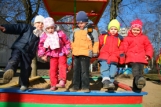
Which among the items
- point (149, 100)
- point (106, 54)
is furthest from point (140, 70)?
point (149, 100)

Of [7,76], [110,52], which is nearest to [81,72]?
[110,52]

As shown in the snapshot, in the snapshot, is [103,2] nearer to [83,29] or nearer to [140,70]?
[83,29]

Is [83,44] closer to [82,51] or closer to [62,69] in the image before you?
[82,51]

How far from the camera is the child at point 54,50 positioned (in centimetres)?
393

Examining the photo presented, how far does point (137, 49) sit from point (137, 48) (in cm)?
2

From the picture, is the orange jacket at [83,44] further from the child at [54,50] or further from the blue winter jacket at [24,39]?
the blue winter jacket at [24,39]

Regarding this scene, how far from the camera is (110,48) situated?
3896 mm

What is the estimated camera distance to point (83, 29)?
12.6 feet

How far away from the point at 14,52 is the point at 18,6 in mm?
8836

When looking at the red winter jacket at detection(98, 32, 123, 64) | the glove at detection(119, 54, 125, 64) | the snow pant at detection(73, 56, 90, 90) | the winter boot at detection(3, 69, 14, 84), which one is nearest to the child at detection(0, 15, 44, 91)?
the winter boot at detection(3, 69, 14, 84)

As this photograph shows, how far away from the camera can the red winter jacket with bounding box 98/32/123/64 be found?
386 cm

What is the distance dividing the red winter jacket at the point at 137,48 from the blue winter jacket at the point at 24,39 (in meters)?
1.75

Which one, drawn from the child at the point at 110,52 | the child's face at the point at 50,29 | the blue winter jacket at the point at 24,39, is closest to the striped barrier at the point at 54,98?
the child at the point at 110,52

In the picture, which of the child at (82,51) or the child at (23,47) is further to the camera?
the child at (82,51)
